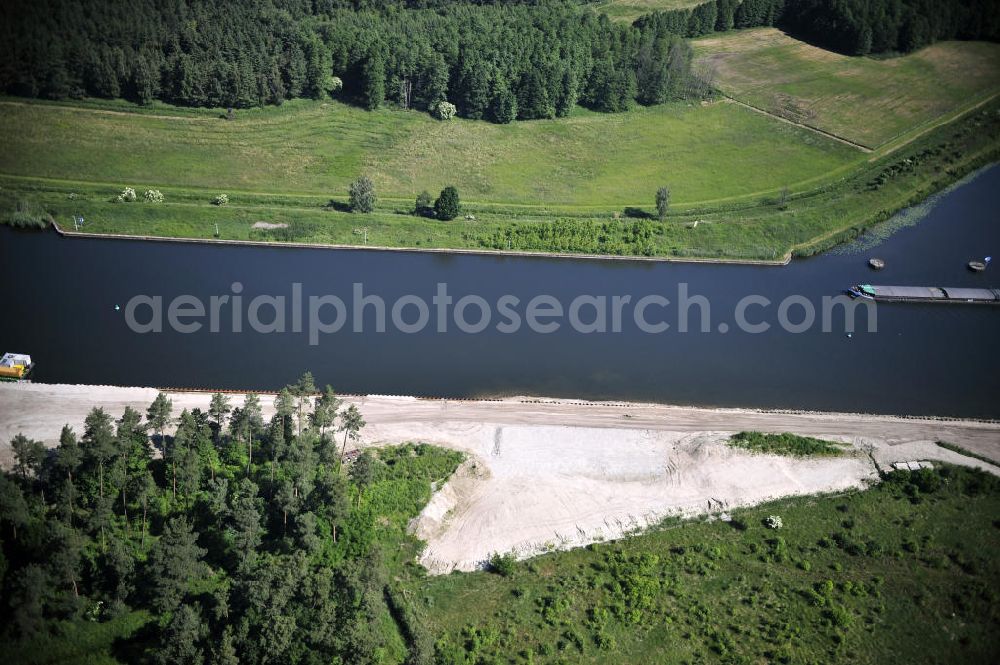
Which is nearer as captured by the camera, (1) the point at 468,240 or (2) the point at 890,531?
(2) the point at 890,531

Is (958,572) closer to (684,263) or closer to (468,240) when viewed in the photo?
(684,263)

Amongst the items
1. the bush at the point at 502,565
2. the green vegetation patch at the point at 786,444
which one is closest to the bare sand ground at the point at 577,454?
the green vegetation patch at the point at 786,444

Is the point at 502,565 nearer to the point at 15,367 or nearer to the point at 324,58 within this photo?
the point at 15,367

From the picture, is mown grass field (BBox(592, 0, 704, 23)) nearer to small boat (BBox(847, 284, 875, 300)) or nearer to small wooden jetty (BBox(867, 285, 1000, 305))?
small boat (BBox(847, 284, 875, 300))

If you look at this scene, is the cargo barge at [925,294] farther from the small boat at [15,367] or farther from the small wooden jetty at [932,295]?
the small boat at [15,367]


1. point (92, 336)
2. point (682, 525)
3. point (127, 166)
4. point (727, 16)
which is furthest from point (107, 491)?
point (727, 16)
